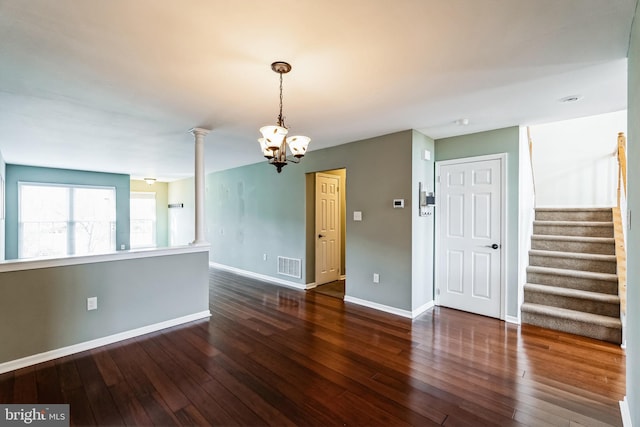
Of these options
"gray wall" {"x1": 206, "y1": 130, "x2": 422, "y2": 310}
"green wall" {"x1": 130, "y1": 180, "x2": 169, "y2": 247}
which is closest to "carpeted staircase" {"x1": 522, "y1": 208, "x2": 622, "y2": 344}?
"gray wall" {"x1": 206, "y1": 130, "x2": 422, "y2": 310}

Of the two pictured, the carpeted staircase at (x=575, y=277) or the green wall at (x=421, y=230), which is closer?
the carpeted staircase at (x=575, y=277)

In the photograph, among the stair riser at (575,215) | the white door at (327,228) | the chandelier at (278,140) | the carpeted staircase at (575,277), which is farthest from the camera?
the white door at (327,228)

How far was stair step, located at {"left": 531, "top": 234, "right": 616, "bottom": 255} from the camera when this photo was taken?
368 centimetres

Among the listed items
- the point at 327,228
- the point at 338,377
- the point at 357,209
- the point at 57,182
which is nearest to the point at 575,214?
the point at 357,209

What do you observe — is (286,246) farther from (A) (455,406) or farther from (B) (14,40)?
(B) (14,40)

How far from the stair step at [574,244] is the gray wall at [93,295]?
181 inches

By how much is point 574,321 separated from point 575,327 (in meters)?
0.07

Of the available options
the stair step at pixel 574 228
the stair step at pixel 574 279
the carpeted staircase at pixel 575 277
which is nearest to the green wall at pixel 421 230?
the carpeted staircase at pixel 575 277

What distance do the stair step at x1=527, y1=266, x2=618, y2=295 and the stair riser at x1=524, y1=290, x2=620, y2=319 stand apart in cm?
23

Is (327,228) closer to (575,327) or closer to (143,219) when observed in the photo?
(575,327)

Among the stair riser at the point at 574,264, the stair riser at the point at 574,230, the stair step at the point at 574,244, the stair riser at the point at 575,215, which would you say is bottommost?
the stair riser at the point at 574,264

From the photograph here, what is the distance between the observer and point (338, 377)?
236cm

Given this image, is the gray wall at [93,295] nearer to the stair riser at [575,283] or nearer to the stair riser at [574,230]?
the stair riser at [575,283]

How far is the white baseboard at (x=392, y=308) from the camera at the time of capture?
3733mm
